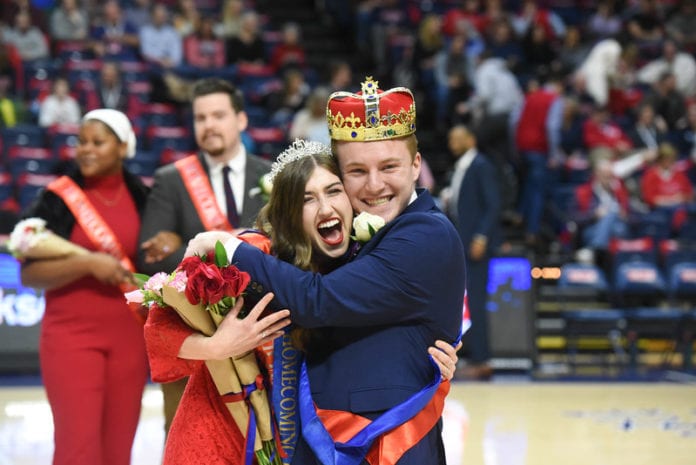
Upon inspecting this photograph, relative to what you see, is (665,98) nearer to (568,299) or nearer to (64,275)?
(568,299)

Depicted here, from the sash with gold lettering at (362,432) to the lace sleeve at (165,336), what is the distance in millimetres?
362

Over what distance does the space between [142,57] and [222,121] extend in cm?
891

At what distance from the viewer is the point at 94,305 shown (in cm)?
444

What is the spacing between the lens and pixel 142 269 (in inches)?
174

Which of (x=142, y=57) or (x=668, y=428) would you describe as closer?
(x=668, y=428)

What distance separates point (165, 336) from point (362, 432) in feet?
1.91

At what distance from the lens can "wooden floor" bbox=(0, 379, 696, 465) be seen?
256 inches

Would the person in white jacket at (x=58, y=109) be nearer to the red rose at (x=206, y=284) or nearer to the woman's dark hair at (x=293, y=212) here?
the woman's dark hair at (x=293, y=212)

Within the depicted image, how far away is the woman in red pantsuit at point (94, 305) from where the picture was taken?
166 inches

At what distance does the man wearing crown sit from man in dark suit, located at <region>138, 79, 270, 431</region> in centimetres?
147

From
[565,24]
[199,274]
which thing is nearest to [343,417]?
[199,274]

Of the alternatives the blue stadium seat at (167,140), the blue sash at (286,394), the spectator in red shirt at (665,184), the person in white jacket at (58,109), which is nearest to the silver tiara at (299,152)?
the blue sash at (286,394)

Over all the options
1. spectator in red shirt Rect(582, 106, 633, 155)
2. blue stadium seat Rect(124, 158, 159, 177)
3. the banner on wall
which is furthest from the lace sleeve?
spectator in red shirt Rect(582, 106, 633, 155)

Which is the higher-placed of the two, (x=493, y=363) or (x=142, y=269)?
(x=142, y=269)
